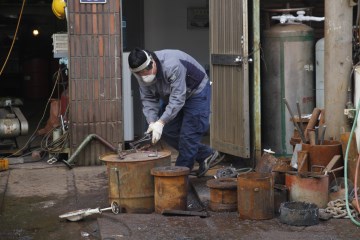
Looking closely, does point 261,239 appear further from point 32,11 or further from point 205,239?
point 32,11

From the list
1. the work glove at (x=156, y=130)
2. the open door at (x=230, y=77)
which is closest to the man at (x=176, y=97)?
the work glove at (x=156, y=130)

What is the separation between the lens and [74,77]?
28.0 ft

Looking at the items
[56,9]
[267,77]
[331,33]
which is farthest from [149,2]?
[331,33]

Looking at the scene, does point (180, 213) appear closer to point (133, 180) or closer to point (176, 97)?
point (133, 180)

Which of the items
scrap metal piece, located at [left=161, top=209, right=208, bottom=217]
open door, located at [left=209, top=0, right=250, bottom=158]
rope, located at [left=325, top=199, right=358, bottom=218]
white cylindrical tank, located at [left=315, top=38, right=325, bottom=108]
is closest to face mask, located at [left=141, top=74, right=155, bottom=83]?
scrap metal piece, located at [left=161, top=209, right=208, bottom=217]

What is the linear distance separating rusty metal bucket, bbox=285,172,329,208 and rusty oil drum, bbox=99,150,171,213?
119 cm

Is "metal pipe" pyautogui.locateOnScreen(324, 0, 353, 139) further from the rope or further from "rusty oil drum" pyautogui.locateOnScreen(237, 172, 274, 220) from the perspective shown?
"rusty oil drum" pyautogui.locateOnScreen(237, 172, 274, 220)

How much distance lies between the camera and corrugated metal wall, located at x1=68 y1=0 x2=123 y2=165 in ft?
27.8

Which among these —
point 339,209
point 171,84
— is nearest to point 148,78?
point 171,84

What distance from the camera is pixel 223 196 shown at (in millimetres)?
6328

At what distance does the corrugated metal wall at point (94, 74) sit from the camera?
27.8 feet

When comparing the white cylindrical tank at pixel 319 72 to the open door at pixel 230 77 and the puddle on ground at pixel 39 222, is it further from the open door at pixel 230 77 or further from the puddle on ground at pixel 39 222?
the puddle on ground at pixel 39 222

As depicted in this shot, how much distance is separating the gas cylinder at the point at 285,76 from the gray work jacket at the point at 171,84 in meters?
1.44

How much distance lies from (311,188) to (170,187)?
1250 mm
